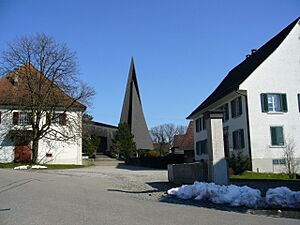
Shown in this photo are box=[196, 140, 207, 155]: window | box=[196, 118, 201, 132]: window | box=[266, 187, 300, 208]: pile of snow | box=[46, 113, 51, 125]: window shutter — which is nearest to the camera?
box=[266, 187, 300, 208]: pile of snow

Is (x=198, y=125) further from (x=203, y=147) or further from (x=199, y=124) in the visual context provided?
(x=203, y=147)

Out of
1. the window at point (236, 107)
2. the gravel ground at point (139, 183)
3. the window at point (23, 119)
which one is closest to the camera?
the gravel ground at point (139, 183)

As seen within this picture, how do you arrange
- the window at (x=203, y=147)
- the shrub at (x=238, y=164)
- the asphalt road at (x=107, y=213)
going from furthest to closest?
the window at (x=203, y=147) < the shrub at (x=238, y=164) < the asphalt road at (x=107, y=213)

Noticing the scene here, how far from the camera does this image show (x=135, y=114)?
224 feet

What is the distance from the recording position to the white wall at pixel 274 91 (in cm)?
2855

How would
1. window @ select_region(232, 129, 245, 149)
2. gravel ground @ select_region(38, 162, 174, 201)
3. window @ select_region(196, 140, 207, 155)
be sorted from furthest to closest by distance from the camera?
window @ select_region(196, 140, 207, 155), window @ select_region(232, 129, 245, 149), gravel ground @ select_region(38, 162, 174, 201)

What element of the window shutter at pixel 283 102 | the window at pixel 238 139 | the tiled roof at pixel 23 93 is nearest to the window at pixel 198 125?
the window at pixel 238 139

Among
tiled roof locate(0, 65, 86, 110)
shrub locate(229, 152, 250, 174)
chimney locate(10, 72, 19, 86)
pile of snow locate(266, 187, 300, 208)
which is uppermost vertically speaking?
chimney locate(10, 72, 19, 86)

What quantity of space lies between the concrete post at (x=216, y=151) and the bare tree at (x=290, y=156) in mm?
12961

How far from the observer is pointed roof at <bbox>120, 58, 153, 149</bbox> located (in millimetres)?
65188

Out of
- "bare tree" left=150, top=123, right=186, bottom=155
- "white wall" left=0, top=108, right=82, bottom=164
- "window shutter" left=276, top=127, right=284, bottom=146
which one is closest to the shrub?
"window shutter" left=276, top=127, right=284, bottom=146

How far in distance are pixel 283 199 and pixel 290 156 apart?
713 inches

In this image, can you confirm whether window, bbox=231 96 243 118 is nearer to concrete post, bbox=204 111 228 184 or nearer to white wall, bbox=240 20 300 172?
white wall, bbox=240 20 300 172

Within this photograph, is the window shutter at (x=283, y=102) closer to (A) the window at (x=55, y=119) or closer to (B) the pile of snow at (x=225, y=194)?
(B) the pile of snow at (x=225, y=194)
